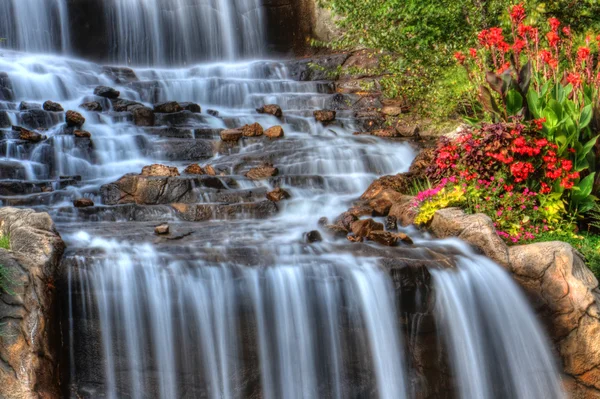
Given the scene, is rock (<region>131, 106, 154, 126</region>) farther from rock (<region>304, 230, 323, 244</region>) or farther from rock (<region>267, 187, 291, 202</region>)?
rock (<region>304, 230, 323, 244</region>)

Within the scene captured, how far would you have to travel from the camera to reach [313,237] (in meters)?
6.72

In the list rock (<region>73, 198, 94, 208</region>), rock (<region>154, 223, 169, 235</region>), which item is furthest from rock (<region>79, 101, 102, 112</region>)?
rock (<region>154, 223, 169, 235</region>)

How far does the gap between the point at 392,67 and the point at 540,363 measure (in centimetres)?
845

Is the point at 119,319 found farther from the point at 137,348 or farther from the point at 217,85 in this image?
the point at 217,85

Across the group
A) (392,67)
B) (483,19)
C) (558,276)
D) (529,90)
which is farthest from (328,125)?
(558,276)

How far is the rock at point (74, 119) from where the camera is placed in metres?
11.0

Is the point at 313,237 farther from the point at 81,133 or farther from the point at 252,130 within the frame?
the point at 81,133

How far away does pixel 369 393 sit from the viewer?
5.27 metres

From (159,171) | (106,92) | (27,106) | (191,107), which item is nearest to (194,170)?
(159,171)

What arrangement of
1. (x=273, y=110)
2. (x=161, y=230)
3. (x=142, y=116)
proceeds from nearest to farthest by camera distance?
(x=161, y=230)
(x=142, y=116)
(x=273, y=110)

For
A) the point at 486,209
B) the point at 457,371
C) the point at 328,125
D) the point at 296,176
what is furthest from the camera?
the point at 328,125

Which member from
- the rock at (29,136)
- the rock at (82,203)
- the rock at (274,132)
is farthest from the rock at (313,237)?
the rock at (29,136)

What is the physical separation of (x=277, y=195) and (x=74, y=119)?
4.51 metres

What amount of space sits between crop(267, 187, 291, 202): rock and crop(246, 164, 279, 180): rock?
2.74 ft
